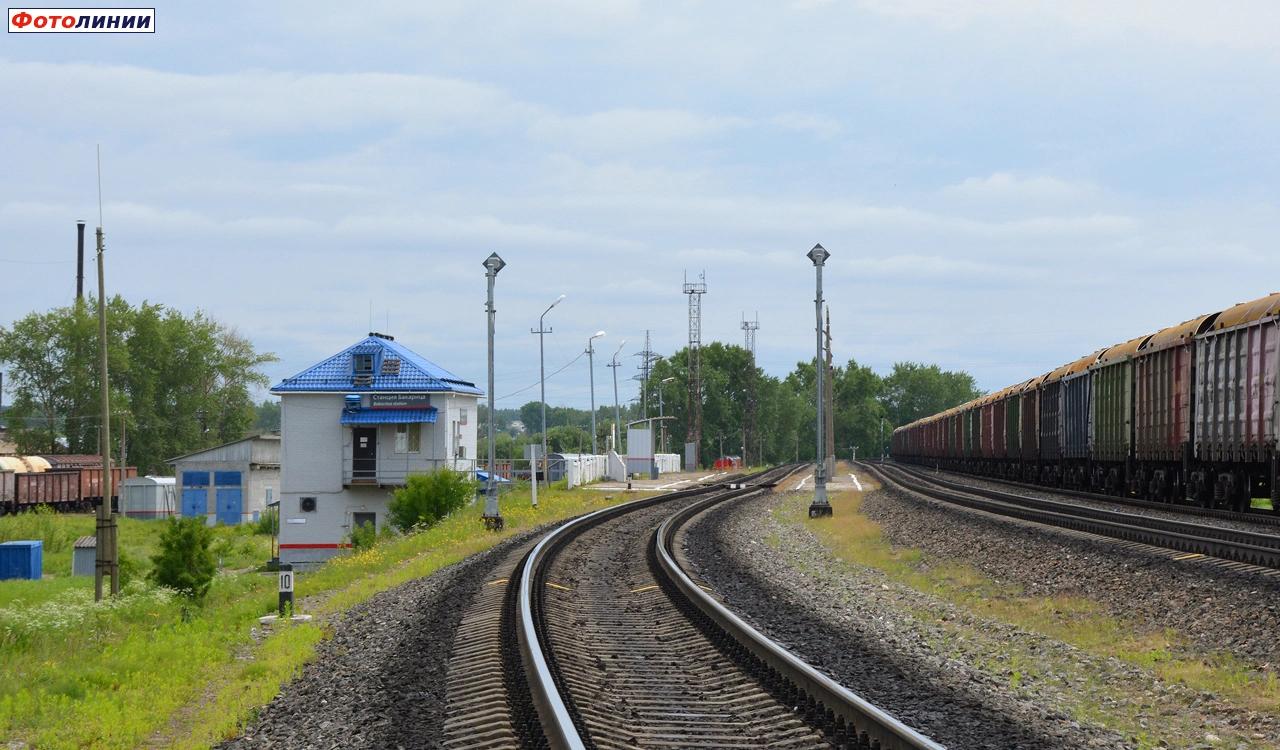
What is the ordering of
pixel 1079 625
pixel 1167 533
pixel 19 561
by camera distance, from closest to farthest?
pixel 1079 625
pixel 1167 533
pixel 19 561

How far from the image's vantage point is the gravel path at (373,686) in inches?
331

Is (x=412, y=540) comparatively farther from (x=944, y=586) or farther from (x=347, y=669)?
(x=347, y=669)

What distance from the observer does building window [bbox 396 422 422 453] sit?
56.7 metres

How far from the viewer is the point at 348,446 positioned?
56.8m

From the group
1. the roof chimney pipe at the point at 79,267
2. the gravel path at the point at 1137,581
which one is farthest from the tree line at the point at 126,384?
the gravel path at the point at 1137,581

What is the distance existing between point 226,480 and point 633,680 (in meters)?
78.5

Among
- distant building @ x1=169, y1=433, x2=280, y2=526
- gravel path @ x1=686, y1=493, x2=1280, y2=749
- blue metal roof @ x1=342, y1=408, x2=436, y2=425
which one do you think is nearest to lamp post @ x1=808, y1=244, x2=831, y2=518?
gravel path @ x1=686, y1=493, x2=1280, y2=749

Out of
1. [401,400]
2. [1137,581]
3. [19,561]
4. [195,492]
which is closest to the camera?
[1137,581]

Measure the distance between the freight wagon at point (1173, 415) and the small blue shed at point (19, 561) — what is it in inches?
1537

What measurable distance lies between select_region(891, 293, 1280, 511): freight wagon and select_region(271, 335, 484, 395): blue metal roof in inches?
1072

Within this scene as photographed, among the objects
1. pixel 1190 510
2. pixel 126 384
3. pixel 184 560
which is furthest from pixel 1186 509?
pixel 126 384

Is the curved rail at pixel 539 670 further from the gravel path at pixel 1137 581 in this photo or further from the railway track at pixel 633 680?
the gravel path at pixel 1137 581

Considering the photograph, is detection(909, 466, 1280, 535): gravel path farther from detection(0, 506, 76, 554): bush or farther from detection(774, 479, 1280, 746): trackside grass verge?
detection(0, 506, 76, 554): bush

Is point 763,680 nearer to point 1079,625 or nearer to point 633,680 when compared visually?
point 633,680
